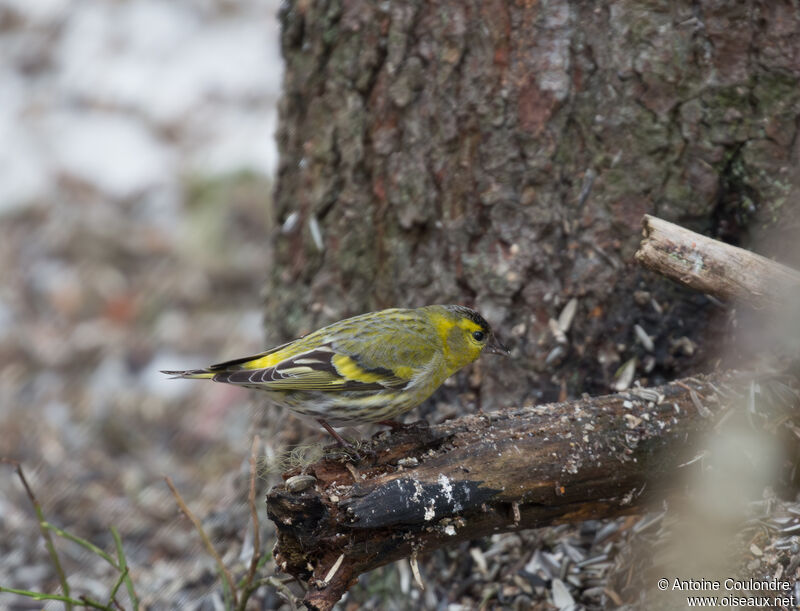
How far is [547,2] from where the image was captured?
3.69m

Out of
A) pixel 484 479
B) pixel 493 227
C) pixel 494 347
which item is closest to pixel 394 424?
pixel 494 347

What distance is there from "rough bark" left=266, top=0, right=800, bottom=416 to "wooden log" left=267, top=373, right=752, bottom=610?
2.06ft

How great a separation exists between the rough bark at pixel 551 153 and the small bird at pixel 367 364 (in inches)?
11.6

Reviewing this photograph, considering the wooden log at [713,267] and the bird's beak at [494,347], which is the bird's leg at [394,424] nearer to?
the bird's beak at [494,347]

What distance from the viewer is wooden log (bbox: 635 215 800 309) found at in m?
3.04

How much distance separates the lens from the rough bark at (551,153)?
12.0ft

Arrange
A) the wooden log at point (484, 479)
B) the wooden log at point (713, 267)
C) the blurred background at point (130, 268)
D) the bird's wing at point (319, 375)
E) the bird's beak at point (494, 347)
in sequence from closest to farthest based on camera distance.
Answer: the wooden log at point (484, 479)
the wooden log at point (713, 267)
the bird's wing at point (319, 375)
the bird's beak at point (494, 347)
the blurred background at point (130, 268)

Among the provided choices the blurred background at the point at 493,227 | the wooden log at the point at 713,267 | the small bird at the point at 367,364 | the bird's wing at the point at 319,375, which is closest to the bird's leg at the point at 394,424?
the small bird at the point at 367,364

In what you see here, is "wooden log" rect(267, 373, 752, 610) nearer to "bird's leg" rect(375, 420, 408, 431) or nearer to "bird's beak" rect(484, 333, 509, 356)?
"bird's leg" rect(375, 420, 408, 431)

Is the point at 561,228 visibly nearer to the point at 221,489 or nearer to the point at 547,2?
the point at 547,2

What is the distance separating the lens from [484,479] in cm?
300

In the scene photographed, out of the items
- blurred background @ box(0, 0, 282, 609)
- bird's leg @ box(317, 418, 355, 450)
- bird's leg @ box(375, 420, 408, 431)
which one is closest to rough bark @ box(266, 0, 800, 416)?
bird's leg @ box(375, 420, 408, 431)

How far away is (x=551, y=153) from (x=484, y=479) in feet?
5.27

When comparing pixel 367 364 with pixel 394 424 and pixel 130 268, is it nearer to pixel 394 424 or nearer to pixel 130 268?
pixel 394 424
